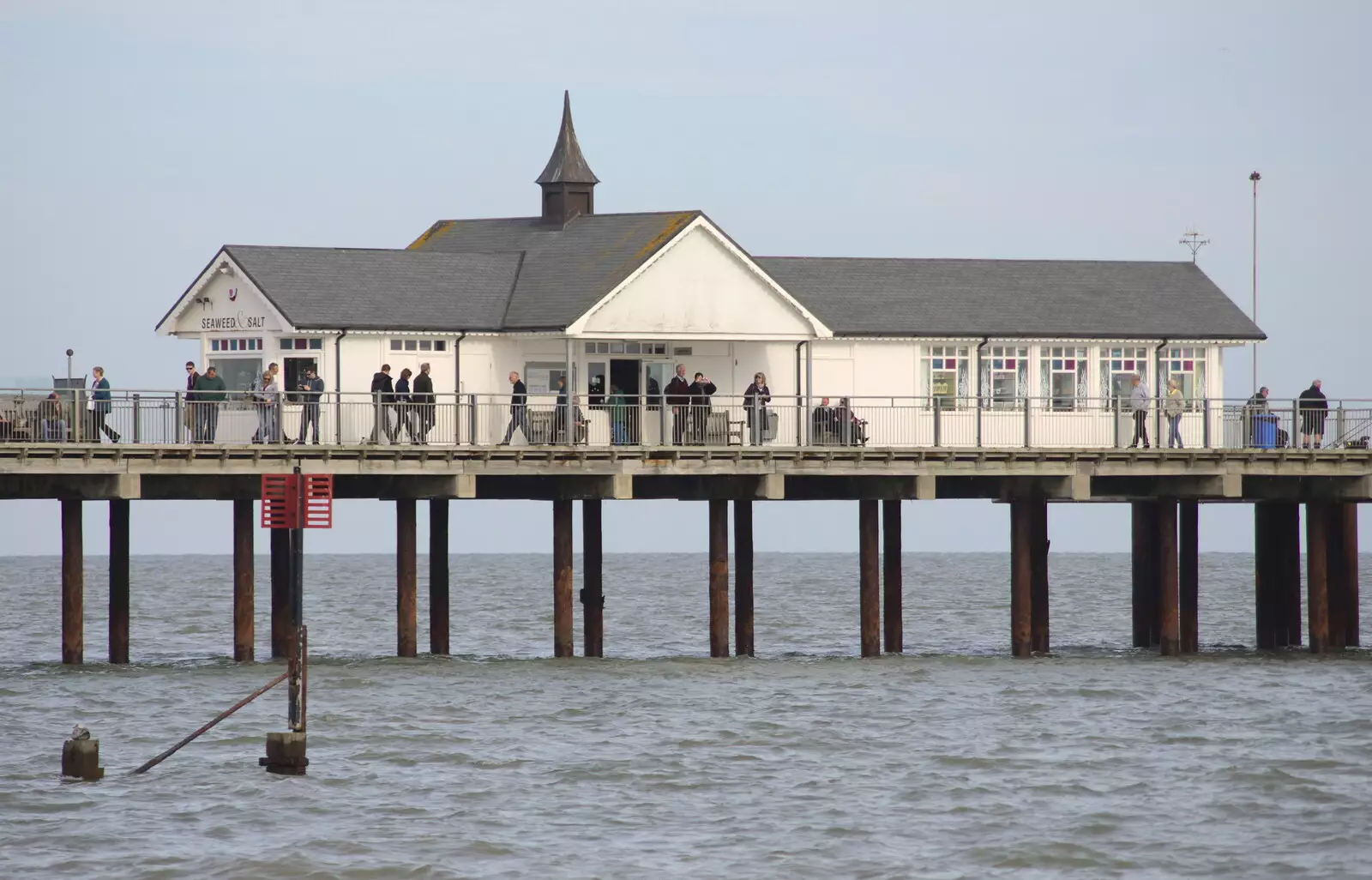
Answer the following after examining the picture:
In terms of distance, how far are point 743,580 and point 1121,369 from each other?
926cm

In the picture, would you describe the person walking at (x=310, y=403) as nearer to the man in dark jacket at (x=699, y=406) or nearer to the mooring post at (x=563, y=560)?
the mooring post at (x=563, y=560)

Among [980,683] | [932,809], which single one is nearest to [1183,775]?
[932,809]

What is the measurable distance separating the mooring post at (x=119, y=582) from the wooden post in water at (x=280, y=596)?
8.85 ft

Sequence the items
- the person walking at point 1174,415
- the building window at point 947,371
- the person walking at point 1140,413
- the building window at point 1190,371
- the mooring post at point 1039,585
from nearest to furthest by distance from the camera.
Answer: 1. the person walking at point 1140,413
2. the person walking at point 1174,415
3. the mooring post at point 1039,585
4. the building window at point 947,371
5. the building window at point 1190,371

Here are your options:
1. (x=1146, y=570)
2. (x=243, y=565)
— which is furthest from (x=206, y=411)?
(x=1146, y=570)

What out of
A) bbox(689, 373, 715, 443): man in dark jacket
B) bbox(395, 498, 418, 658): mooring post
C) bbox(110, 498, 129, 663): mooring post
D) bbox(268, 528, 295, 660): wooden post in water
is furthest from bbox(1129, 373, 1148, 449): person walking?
bbox(110, 498, 129, 663): mooring post

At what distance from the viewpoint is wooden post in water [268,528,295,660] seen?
45.4 meters

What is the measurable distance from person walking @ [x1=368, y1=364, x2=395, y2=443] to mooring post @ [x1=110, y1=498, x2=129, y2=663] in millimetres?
5572

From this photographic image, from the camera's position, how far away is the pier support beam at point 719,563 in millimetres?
44375

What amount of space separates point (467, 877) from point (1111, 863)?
7306mm

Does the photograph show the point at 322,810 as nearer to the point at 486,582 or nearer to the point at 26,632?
the point at 26,632

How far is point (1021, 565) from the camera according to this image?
45719mm

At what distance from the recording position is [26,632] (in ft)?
216

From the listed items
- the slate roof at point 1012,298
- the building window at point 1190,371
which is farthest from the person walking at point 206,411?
the building window at point 1190,371
